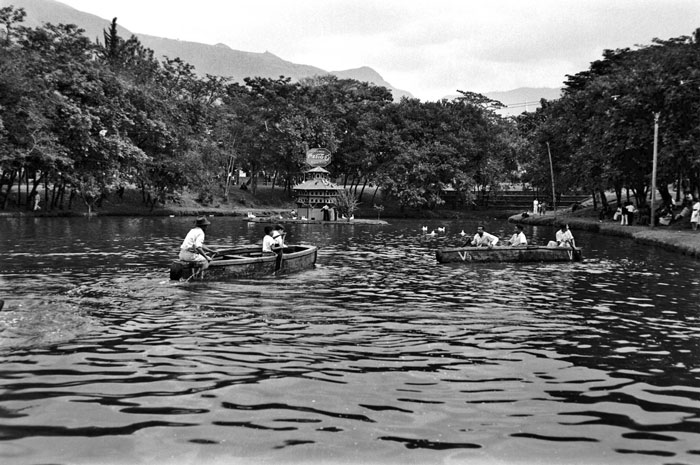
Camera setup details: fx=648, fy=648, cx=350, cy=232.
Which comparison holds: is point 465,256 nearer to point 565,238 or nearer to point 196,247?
point 565,238

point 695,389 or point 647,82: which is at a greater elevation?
point 647,82

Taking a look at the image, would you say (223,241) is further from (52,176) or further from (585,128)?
(585,128)

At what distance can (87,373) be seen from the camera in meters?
10.3

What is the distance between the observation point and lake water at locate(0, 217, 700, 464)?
7.54 meters

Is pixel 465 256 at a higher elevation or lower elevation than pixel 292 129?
lower

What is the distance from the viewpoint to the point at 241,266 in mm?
21344

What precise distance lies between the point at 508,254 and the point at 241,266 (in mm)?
12278

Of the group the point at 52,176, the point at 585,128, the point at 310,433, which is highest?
the point at 585,128

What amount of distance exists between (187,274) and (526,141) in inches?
2946

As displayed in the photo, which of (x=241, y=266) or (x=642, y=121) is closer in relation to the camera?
(x=241, y=266)

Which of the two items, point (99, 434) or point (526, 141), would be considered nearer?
point (99, 434)

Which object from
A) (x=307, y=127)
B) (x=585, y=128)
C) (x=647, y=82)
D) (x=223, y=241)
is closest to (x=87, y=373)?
(x=223, y=241)

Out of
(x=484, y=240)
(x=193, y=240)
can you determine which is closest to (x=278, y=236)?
(x=193, y=240)

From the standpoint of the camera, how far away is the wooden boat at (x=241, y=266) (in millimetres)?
20266
